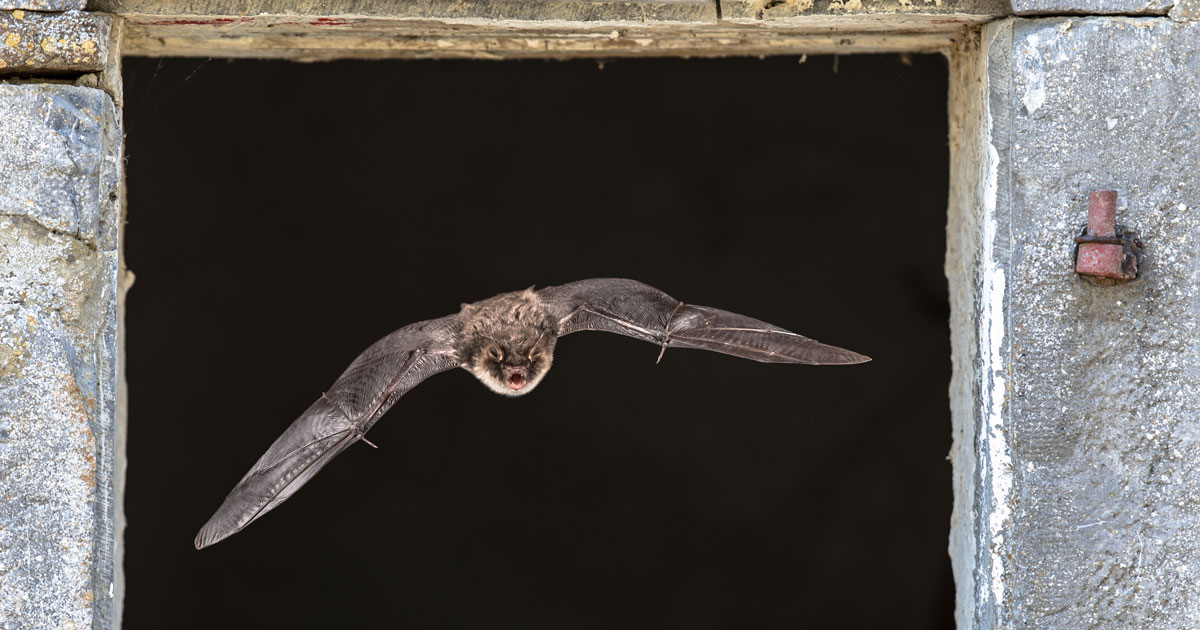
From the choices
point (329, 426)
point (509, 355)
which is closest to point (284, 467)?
point (329, 426)

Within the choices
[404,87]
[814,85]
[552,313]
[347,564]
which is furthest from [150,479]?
[814,85]

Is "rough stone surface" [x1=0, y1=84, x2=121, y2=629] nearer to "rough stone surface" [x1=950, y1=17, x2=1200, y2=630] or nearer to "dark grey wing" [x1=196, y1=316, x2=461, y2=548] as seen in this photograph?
"dark grey wing" [x1=196, y1=316, x2=461, y2=548]

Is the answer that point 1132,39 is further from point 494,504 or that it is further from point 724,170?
point 494,504

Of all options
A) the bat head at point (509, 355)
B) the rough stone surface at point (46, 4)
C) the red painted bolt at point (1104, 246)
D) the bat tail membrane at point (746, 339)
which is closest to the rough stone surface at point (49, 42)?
the rough stone surface at point (46, 4)

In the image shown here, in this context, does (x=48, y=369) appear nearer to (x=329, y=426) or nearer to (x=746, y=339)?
(x=329, y=426)

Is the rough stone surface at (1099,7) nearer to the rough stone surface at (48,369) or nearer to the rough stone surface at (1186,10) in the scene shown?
the rough stone surface at (1186,10)
